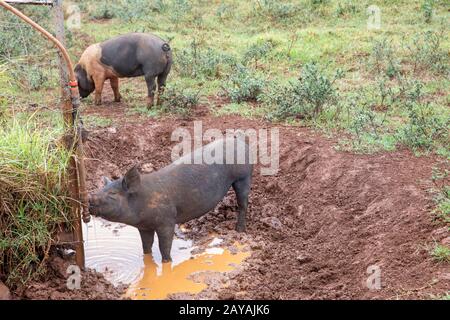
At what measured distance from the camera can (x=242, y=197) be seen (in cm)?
751

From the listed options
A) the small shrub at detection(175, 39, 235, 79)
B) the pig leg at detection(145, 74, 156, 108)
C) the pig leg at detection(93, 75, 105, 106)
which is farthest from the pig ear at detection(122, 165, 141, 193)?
the small shrub at detection(175, 39, 235, 79)

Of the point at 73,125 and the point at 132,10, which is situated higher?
the point at 73,125

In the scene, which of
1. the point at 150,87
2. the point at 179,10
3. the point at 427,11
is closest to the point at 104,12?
the point at 179,10

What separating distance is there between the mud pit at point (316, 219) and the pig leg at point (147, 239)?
2.14 ft

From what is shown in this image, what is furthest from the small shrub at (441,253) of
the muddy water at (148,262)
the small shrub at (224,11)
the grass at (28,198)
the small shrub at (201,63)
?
the small shrub at (224,11)

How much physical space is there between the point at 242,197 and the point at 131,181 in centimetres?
154

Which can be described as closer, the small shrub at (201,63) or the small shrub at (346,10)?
the small shrub at (201,63)

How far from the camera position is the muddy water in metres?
6.57

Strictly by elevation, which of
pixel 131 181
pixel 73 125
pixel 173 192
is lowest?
pixel 173 192

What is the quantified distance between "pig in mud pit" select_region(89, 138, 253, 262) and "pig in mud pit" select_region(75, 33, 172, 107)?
335 centimetres

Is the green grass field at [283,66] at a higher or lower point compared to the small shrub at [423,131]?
lower

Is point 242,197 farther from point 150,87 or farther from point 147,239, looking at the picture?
point 150,87

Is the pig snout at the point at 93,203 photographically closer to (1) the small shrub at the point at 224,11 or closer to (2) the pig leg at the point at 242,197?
(2) the pig leg at the point at 242,197

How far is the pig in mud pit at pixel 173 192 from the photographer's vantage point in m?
6.46
